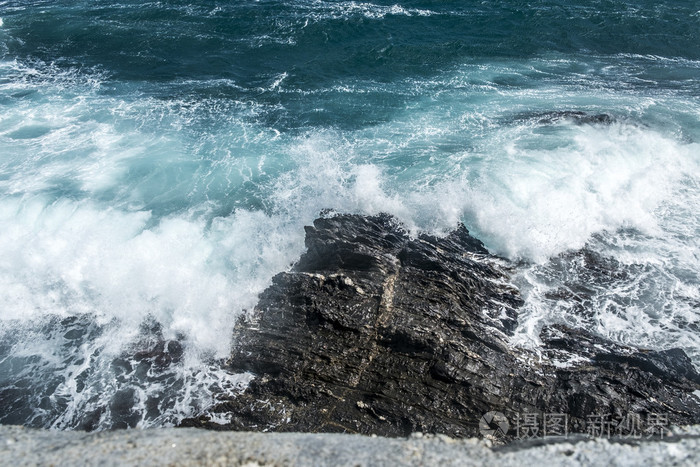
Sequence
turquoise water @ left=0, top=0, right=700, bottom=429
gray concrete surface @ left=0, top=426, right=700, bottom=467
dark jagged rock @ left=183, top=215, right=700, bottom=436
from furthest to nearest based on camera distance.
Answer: turquoise water @ left=0, top=0, right=700, bottom=429 → dark jagged rock @ left=183, top=215, right=700, bottom=436 → gray concrete surface @ left=0, top=426, right=700, bottom=467

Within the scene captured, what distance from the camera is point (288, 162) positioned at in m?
23.5

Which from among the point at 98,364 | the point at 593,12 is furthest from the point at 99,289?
the point at 593,12

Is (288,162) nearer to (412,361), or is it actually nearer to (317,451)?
(412,361)

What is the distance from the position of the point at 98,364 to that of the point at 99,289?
3541 millimetres

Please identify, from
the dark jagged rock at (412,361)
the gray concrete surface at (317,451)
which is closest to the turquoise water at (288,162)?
the dark jagged rock at (412,361)

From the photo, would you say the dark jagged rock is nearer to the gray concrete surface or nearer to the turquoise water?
the turquoise water

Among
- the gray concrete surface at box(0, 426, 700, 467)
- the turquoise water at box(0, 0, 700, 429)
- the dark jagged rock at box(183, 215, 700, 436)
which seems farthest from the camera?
the turquoise water at box(0, 0, 700, 429)

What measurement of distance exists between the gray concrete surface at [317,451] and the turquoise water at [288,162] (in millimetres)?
4245

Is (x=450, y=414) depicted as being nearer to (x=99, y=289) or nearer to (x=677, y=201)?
(x=99, y=289)

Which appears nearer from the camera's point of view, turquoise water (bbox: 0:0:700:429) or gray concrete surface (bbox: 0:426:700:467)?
gray concrete surface (bbox: 0:426:700:467)

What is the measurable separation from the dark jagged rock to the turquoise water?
1.17m

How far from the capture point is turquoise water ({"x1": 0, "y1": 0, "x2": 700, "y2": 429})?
1535cm

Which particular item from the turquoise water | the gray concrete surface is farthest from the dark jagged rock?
the gray concrete surface

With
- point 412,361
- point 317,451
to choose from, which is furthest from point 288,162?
point 317,451
